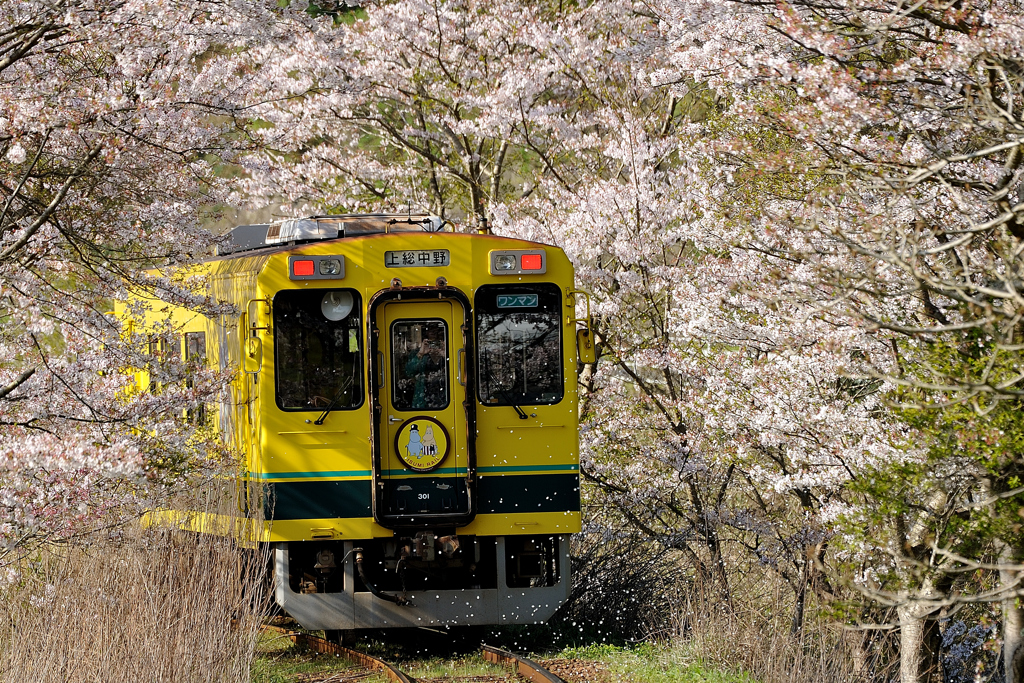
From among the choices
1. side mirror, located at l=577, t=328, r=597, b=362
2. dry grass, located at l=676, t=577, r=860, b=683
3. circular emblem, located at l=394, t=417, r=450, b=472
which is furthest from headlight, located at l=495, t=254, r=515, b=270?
dry grass, located at l=676, t=577, r=860, b=683

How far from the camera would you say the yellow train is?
9.19 metres

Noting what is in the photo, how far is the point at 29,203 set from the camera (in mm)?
8367

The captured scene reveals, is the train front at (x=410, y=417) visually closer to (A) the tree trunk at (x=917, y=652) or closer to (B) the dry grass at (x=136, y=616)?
(B) the dry grass at (x=136, y=616)

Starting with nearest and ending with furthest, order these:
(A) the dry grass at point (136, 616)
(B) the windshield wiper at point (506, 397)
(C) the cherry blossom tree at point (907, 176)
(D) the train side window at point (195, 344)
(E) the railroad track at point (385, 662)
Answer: (A) the dry grass at point (136, 616) → (C) the cherry blossom tree at point (907, 176) → (E) the railroad track at point (385, 662) → (B) the windshield wiper at point (506, 397) → (D) the train side window at point (195, 344)

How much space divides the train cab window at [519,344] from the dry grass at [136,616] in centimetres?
252

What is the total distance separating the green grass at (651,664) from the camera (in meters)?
7.99

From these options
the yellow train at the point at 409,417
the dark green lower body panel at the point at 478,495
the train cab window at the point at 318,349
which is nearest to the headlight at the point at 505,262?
the yellow train at the point at 409,417

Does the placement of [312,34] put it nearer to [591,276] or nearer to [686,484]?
[591,276]

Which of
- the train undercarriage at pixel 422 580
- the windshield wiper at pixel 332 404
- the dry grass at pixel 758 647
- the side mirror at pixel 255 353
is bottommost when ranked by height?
the dry grass at pixel 758 647

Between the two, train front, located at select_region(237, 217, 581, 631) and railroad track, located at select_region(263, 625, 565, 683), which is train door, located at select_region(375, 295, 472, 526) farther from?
railroad track, located at select_region(263, 625, 565, 683)

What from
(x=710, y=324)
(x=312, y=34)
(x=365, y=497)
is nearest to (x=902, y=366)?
(x=710, y=324)

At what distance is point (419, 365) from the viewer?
9.32 metres

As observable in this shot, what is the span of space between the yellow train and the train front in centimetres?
1

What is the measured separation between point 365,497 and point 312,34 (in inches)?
331
